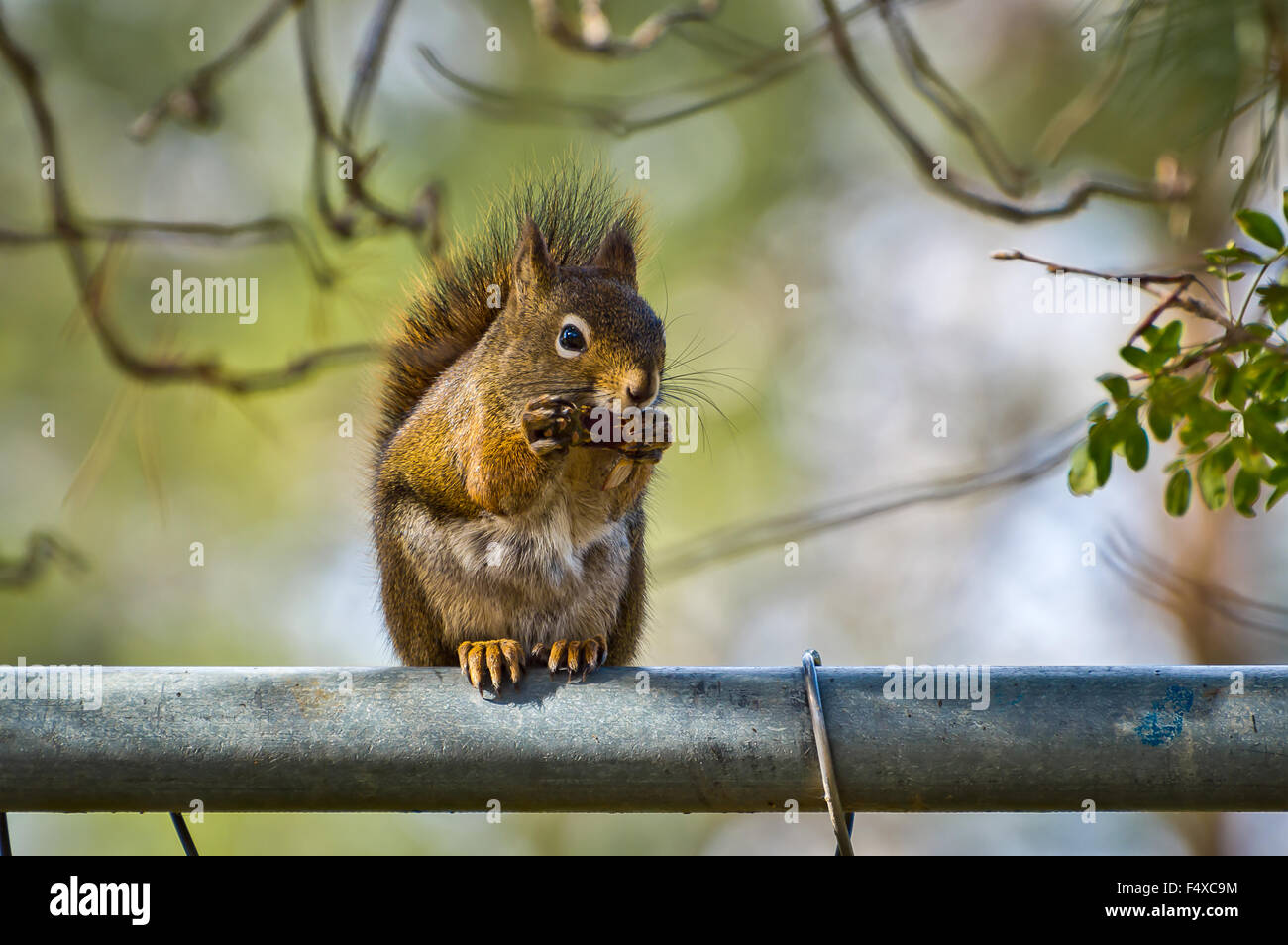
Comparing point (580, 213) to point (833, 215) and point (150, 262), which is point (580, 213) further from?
point (833, 215)

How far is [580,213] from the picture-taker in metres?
2.69

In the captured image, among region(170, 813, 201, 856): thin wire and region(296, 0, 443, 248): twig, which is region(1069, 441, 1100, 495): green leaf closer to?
region(170, 813, 201, 856): thin wire

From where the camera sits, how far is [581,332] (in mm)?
2164

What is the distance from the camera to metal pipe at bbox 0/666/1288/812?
3.75ft

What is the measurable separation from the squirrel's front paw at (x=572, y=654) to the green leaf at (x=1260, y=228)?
103 centimetres

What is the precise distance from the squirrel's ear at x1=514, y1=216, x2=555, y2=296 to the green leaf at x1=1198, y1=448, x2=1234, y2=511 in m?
1.19

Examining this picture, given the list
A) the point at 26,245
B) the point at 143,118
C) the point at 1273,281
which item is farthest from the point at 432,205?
the point at 1273,281

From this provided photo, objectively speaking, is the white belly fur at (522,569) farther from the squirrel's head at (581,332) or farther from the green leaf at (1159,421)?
the green leaf at (1159,421)

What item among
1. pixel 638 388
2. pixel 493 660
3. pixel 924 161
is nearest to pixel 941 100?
pixel 924 161

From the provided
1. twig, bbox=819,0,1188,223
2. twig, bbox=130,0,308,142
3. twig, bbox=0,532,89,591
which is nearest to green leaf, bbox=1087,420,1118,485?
twig, bbox=819,0,1188,223

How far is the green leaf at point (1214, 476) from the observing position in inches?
60.5
